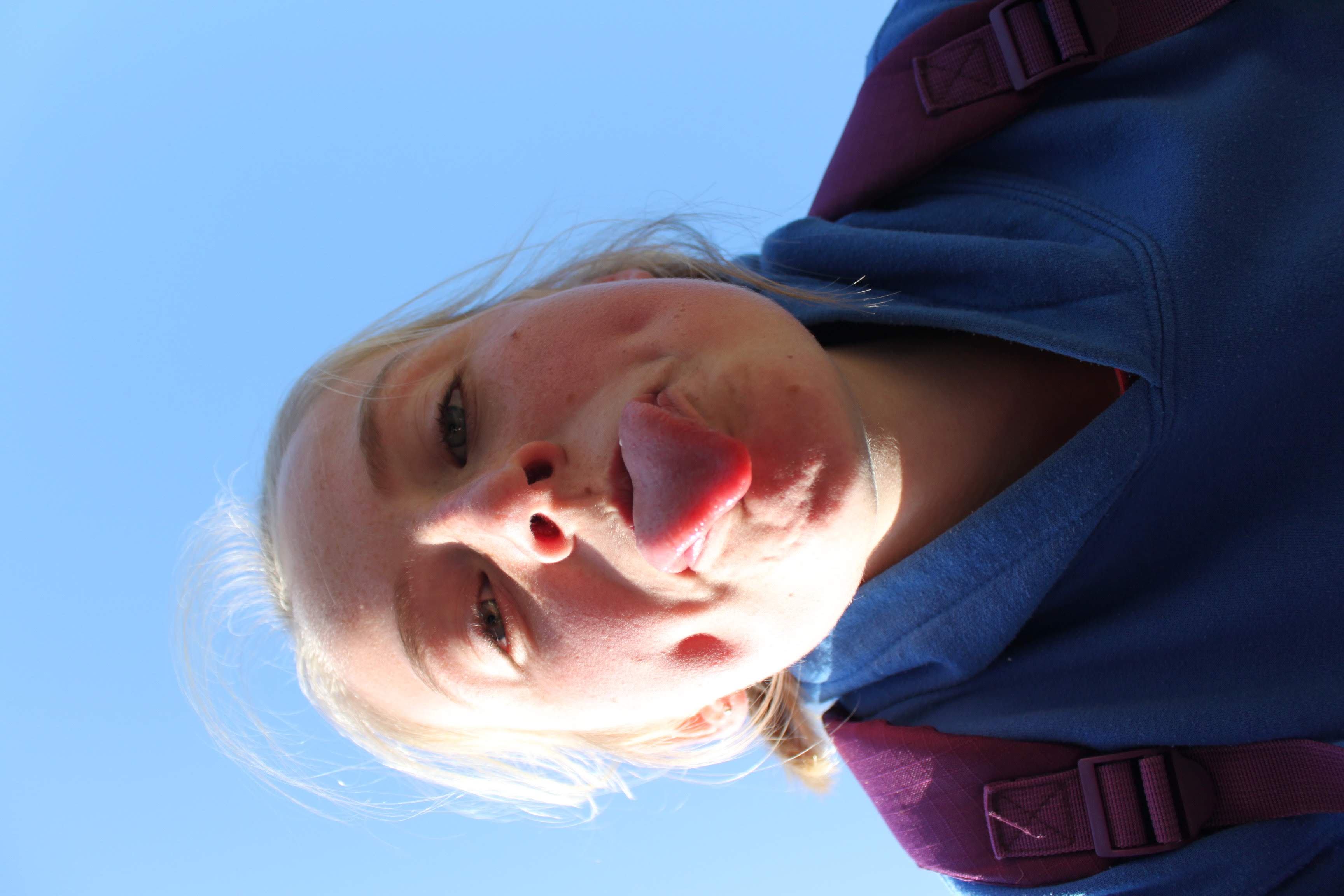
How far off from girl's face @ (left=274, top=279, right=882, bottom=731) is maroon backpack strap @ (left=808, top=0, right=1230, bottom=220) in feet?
0.79

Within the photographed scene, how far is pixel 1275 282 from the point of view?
0.60 metres

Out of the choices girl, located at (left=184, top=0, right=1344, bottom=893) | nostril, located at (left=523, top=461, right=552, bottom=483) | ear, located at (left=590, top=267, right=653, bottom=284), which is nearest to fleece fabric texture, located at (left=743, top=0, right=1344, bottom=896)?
girl, located at (left=184, top=0, right=1344, bottom=893)

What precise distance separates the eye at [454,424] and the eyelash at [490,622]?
90mm

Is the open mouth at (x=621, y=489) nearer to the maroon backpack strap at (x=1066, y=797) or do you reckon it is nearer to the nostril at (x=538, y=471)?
the nostril at (x=538, y=471)

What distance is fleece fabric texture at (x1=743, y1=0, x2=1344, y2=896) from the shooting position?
0.61 meters

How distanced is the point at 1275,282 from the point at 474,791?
2.79ft

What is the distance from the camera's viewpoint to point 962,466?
2.29 ft

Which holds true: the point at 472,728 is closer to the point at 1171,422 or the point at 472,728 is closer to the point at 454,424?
the point at 454,424

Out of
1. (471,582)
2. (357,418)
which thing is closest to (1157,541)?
(471,582)

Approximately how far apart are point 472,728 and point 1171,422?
2.04 ft

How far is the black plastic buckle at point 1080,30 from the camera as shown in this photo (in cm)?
68

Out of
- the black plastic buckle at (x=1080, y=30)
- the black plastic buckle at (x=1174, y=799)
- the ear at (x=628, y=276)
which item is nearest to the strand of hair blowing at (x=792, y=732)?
the black plastic buckle at (x=1174, y=799)

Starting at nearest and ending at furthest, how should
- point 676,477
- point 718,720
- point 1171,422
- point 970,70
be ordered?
point 676,477, point 1171,422, point 970,70, point 718,720

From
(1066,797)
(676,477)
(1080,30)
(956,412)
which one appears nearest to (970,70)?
(1080,30)
